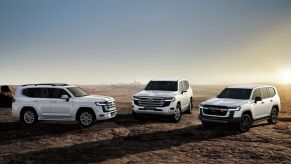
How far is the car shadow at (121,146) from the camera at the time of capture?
34.0 ft

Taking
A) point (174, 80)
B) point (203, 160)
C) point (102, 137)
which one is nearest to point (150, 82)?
point (174, 80)

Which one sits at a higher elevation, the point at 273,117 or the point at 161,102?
the point at 161,102

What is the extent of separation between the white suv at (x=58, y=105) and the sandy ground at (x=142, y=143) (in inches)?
17.7

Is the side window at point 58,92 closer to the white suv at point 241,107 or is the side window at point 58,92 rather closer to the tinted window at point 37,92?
the tinted window at point 37,92

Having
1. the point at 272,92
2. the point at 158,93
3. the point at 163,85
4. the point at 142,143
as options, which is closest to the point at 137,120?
the point at 158,93

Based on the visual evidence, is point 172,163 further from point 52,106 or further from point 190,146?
point 52,106

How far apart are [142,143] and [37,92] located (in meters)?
6.81

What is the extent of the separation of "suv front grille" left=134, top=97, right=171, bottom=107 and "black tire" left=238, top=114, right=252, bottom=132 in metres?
3.71

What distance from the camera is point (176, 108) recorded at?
687 inches

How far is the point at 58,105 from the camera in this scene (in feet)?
53.0

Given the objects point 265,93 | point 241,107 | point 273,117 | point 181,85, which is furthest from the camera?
point 181,85

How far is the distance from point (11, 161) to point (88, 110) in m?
6.14

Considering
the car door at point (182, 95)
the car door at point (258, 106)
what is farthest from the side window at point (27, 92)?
the car door at point (258, 106)

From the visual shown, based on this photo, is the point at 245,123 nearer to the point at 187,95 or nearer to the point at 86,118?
the point at 187,95
